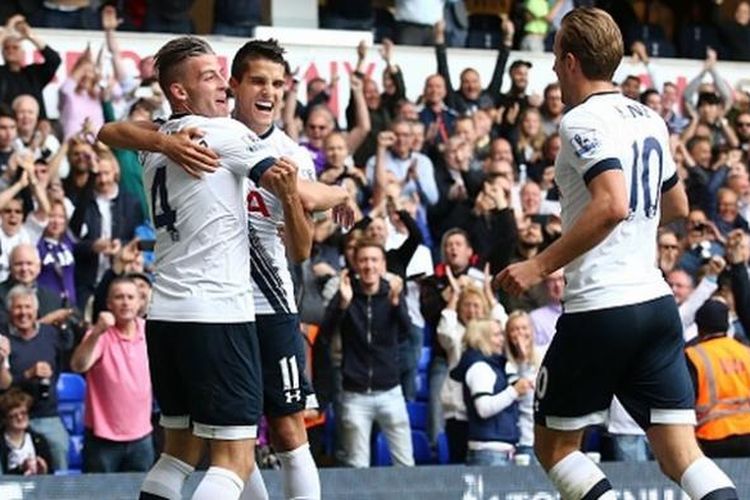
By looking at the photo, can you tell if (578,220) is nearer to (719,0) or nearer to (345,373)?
(345,373)

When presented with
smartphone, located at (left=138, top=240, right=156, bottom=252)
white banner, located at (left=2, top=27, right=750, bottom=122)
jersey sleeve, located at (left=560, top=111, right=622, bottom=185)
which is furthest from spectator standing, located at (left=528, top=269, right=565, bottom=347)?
jersey sleeve, located at (left=560, top=111, right=622, bottom=185)

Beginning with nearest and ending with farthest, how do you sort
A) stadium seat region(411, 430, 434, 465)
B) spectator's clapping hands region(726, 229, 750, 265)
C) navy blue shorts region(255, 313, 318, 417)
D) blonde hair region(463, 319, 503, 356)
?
1. navy blue shorts region(255, 313, 318, 417)
2. blonde hair region(463, 319, 503, 356)
3. stadium seat region(411, 430, 434, 465)
4. spectator's clapping hands region(726, 229, 750, 265)

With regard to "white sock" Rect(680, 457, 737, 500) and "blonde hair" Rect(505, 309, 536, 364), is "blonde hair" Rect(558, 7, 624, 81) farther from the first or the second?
"blonde hair" Rect(505, 309, 536, 364)

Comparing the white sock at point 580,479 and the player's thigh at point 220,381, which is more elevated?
the player's thigh at point 220,381

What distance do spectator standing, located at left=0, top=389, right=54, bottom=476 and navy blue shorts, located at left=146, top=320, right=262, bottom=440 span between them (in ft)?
15.8

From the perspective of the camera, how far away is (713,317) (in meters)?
13.5

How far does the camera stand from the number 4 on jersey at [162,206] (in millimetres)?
8023

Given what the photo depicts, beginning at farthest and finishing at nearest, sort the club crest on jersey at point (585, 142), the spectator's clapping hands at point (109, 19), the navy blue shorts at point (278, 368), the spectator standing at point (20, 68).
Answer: the spectator's clapping hands at point (109, 19)
the spectator standing at point (20, 68)
the navy blue shorts at point (278, 368)
the club crest on jersey at point (585, 142)

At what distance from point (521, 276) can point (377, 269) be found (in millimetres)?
6223

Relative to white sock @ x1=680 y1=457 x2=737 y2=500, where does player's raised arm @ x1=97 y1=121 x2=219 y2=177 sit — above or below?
above

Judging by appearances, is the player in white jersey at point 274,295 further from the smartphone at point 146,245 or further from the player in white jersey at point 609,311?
the smartphone at point 146,245

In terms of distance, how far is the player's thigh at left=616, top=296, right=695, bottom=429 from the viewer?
7.91m

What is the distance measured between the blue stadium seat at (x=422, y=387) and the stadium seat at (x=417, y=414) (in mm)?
87

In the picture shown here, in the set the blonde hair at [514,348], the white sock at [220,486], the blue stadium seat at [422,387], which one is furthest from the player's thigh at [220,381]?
the blue stadium seat at [422,387]
